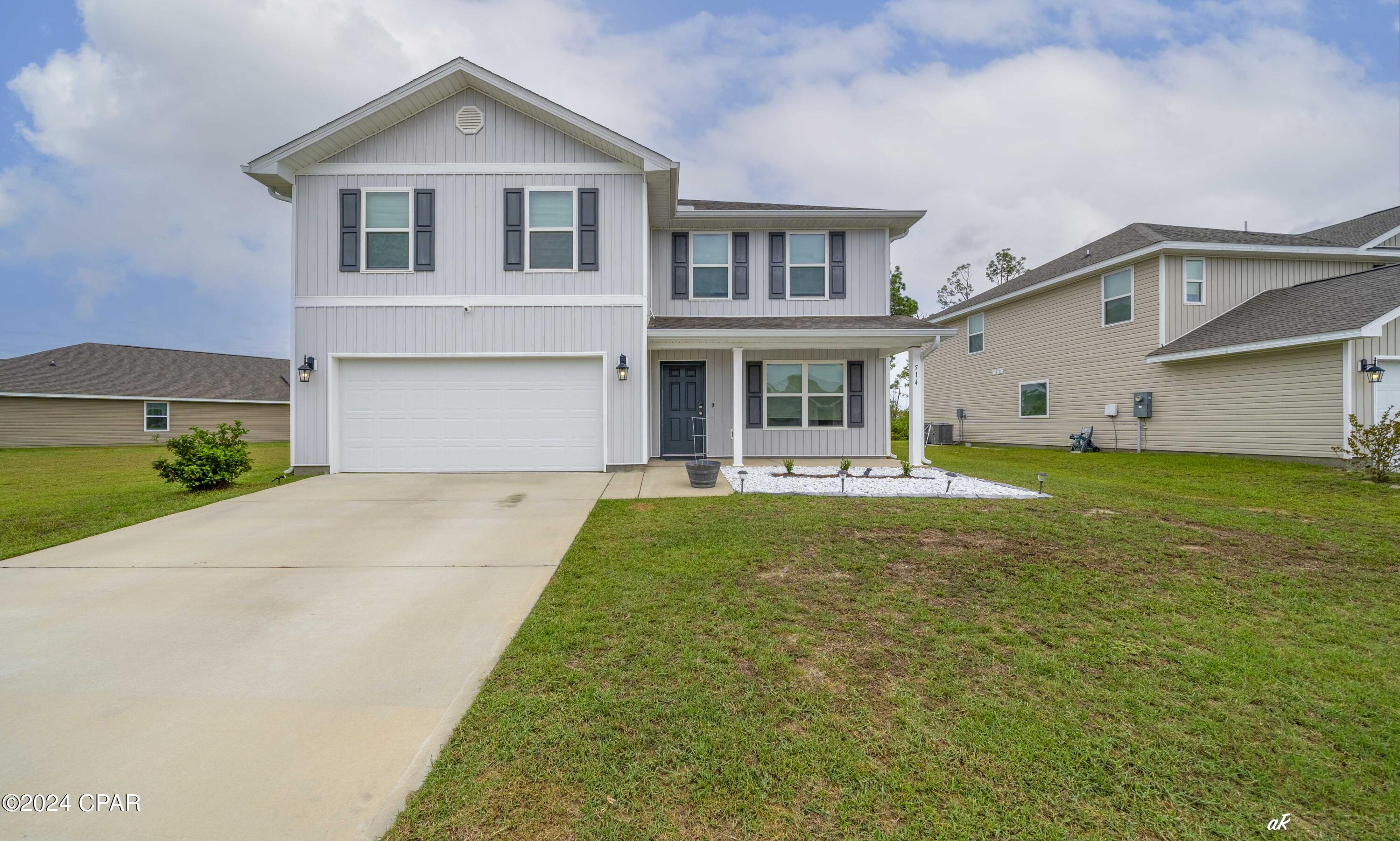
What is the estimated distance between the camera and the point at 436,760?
81.4 inches

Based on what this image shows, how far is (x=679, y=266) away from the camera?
38.2 ft

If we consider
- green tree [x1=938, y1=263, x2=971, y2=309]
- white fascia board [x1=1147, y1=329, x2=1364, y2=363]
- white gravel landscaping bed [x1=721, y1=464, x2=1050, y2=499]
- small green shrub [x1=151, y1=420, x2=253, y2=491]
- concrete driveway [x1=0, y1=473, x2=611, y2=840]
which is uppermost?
green tree [x1=938, y1=263, x2=971, y2=309]

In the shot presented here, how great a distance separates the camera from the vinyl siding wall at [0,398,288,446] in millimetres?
20859

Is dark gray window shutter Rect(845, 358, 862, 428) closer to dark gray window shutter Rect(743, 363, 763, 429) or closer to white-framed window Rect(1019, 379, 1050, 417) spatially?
dark gray window shutter Rect(743, 363, 763, 429)

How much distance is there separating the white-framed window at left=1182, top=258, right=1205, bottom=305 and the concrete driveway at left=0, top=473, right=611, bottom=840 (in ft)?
50.7

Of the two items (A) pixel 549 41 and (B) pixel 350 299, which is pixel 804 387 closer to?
(B) pixel 350 299

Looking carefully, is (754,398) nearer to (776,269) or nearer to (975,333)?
(776,269)

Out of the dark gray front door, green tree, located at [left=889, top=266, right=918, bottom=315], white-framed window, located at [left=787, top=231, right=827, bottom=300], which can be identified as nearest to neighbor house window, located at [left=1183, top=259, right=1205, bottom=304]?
white-framed window, located at [left=787, top=231, right=827, bottom=300]

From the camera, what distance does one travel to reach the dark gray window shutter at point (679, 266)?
11.6m

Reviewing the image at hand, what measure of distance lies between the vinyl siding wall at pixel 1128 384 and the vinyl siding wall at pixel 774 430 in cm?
704

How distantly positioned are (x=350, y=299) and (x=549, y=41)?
8.20 meters

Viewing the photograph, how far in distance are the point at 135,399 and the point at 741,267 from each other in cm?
2660

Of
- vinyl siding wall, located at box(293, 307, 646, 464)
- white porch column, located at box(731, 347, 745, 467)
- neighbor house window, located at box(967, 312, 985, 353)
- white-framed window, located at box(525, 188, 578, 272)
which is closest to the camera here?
vinyl siding wall, located at box(293, 307, 646, 464)

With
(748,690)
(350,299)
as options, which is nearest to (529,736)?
(748,690)
